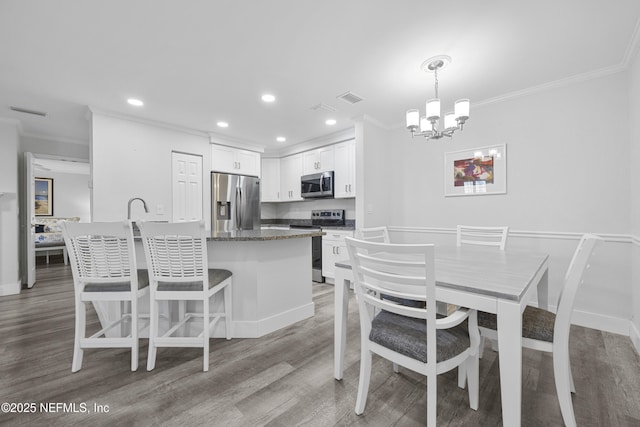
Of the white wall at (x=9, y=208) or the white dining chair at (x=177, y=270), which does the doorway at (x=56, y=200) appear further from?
the white dining chair at (x=177, y=270)

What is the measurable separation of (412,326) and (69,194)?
386 inches

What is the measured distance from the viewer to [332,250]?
4.20m

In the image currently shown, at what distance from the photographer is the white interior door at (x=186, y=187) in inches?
159

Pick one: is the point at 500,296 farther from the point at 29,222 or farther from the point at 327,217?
the point at 29,222

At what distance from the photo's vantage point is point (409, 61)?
2.36 metres

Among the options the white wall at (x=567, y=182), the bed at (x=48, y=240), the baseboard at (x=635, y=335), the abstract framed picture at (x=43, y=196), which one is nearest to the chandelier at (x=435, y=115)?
the white wall at (x=567, y=182)

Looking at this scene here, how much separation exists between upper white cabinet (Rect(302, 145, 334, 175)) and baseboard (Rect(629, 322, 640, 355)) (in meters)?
3.78

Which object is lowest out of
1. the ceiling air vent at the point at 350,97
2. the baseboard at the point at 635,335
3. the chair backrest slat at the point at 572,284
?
the baseboard at the point at 635,335

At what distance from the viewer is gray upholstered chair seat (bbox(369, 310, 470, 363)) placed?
123 cm

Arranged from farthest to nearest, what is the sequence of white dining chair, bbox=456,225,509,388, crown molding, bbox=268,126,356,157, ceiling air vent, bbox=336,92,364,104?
crown molding, bbox=268,126,356,157 < ceiling air vent, bbox=336,92,364,104 < white dining chair, bbox=456,225,509,388

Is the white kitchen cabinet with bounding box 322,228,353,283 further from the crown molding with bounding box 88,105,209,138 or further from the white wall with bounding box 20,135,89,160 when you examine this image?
the white wall with bounding box 20,135,89,160

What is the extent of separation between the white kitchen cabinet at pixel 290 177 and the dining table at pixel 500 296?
3.67 m

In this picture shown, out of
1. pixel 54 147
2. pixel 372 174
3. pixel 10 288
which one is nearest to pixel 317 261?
pixel 372 174

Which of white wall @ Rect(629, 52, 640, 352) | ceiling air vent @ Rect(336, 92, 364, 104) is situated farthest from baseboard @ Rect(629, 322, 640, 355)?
ceiling air vent @ Rect(336, 92, 364, 104)
